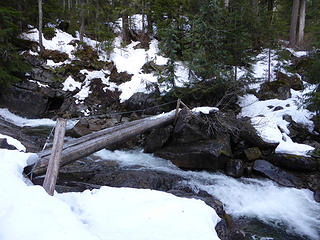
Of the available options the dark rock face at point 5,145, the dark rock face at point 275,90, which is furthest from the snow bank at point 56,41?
the dark rock face at point 275,90

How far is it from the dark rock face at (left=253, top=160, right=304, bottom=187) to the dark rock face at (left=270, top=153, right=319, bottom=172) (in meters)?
0.29

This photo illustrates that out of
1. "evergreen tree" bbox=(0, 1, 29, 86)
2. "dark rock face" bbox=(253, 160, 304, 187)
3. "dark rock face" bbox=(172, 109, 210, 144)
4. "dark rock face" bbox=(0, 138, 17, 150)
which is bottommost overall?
"dark rock face" bbox=(253, 160, 304, 187)

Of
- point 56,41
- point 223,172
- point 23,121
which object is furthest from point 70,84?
point 223,172

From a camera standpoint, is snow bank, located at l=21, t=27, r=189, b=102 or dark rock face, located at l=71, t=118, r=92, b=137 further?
snow bank, located at l=21, t=27, r=189, b=102

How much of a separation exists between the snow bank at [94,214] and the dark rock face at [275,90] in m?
10.9

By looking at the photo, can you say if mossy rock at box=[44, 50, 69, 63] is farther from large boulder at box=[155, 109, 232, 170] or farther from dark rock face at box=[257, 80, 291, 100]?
dark rock face at box=[257, 80, 291, 100]

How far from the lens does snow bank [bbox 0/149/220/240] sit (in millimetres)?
2121

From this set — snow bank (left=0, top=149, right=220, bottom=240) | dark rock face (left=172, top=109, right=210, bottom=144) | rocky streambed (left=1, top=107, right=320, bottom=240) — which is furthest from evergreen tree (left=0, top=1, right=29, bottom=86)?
snow bank (left=0, top=149, right=220, bottom=240)

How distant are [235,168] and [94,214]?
19.6ft

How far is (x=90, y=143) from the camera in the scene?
4844mm

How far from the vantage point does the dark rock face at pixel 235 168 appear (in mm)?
7328

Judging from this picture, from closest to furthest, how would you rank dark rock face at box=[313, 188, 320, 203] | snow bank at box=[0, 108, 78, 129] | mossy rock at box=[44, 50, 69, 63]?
dark rock face at box=[313, 188, 320, 203] < snow bank at box=[0, 108, 78, 129] < mossy rock at box=[44, 50, 69, 63]

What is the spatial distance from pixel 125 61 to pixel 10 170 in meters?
16.1

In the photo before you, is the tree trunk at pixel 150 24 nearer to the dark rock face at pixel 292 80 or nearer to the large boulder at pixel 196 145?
the dark rock face at pixel 292 80
